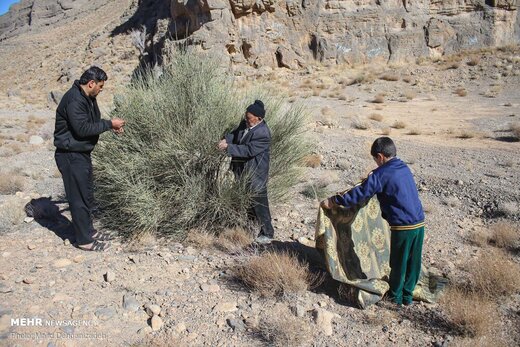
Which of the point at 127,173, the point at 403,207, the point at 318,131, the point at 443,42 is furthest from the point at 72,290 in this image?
the point at 443,42

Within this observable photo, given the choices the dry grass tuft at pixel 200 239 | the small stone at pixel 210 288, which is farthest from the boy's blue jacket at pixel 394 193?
the dry grass tuft at pixel 200 239

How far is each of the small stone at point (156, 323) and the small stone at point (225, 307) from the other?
0.43 metres

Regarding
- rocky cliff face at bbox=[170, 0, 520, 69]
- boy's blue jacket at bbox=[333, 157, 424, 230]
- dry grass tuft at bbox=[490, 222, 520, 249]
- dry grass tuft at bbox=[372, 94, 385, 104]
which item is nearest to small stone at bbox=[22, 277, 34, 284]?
boy's blue jacket at bbox=[333, 157, 424, 230]

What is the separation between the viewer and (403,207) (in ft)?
9.46

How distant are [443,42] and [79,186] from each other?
25.3 meters

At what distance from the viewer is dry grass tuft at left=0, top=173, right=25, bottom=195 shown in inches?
237

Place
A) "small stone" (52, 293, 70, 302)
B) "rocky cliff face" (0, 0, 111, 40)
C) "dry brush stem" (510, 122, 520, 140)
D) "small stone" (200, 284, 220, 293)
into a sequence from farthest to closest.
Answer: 1. "rocky cliff face" (0, 0, 111, 40)
2. "dry brush stem" (510, 122, 520, 140)
3. "small stone" (200, 284, 220, 293)
4. "small stone" (52, 293, 70, 302)

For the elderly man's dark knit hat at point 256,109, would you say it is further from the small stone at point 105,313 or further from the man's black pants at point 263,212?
the small stone at point 105,313

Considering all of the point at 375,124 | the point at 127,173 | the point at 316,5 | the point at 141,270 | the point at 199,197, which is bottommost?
the point at 375,124

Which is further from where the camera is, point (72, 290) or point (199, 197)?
point (199, 197)

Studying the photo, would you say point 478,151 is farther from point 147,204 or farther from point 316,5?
point 316,5

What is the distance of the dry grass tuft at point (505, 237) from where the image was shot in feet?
13.8

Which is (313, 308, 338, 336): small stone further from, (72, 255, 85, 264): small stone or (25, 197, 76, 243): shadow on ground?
(25, 197, 76, 243): shadow on ground

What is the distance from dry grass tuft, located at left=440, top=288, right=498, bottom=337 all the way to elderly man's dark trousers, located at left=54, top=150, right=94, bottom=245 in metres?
3.41
